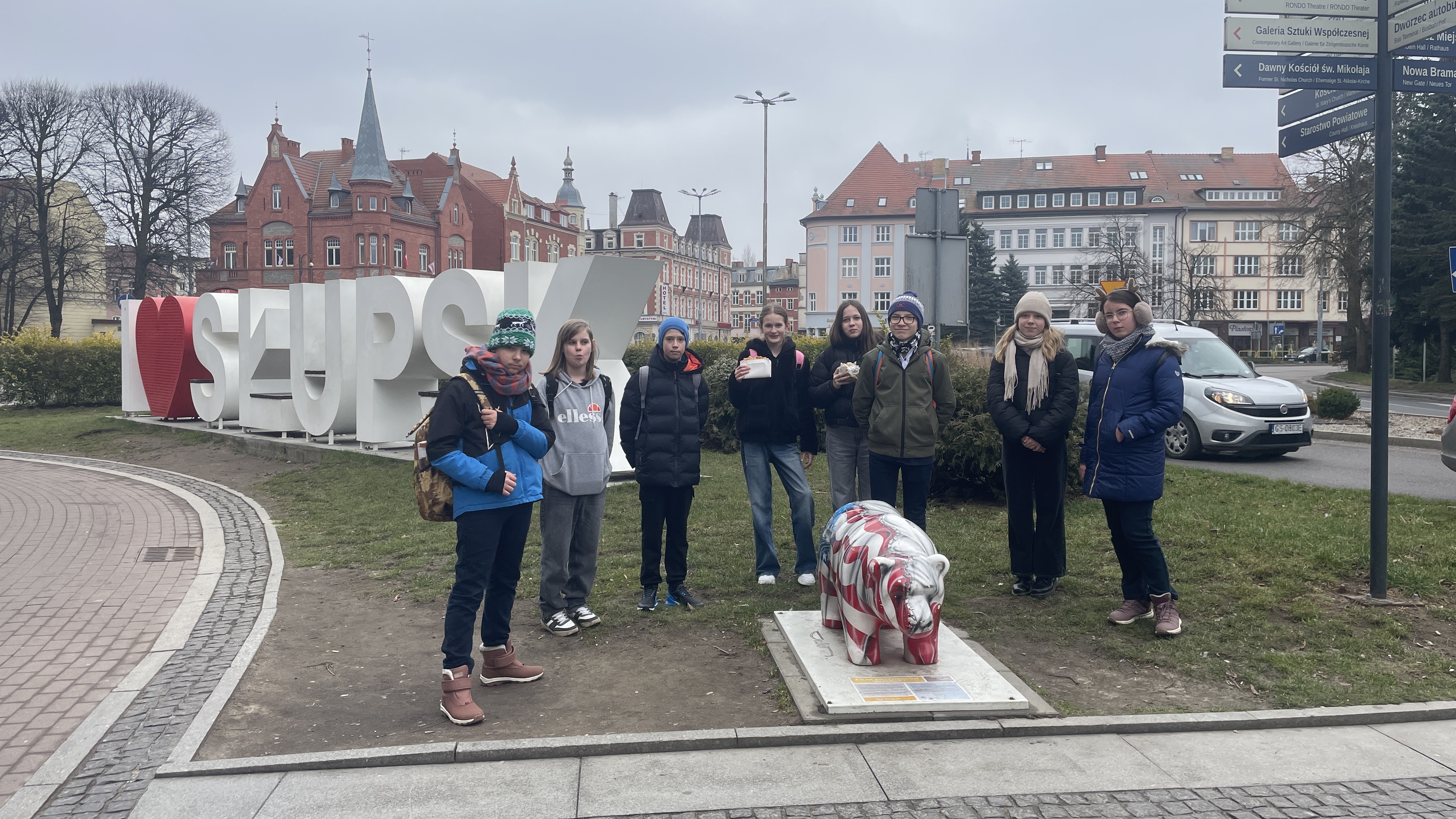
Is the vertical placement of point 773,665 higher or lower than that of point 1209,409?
lower

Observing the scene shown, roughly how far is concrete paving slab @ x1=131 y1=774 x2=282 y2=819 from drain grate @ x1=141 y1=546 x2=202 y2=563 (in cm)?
516

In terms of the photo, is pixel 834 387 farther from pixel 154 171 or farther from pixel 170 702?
pixel 154 171

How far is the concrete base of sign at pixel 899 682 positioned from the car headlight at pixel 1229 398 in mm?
9036

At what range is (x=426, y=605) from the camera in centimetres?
688

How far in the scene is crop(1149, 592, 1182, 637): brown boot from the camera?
573 centimetres

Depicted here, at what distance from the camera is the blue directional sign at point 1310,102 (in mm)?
6566

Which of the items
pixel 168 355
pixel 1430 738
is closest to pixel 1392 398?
pixel 1430 738

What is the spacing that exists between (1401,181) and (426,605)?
35.7 m

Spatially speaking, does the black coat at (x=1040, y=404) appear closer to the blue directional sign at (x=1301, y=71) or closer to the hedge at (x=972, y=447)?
the blue directional sign at (x=1301, y=71)

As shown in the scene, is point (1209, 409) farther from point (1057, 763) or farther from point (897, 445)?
point (1057, 763)

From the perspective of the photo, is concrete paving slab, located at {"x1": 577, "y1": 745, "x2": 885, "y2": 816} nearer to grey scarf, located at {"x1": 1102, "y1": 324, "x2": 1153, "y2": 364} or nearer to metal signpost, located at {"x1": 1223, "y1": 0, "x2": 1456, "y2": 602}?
grey scarf, located at {"x1": 1102, "y1": 324, "x2": 1153, "y2": 364}

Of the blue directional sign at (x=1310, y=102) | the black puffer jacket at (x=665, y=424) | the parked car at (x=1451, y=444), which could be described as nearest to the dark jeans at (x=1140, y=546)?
the black puffer jacket at (x=665, y=424)

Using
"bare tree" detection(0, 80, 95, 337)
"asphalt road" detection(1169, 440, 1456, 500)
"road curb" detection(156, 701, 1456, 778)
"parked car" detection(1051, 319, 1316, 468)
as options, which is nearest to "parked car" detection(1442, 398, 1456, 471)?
"asphalt road" detection(1169, 440, 1456, 500)

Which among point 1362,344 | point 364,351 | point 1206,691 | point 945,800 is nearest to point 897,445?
point 1206,691
